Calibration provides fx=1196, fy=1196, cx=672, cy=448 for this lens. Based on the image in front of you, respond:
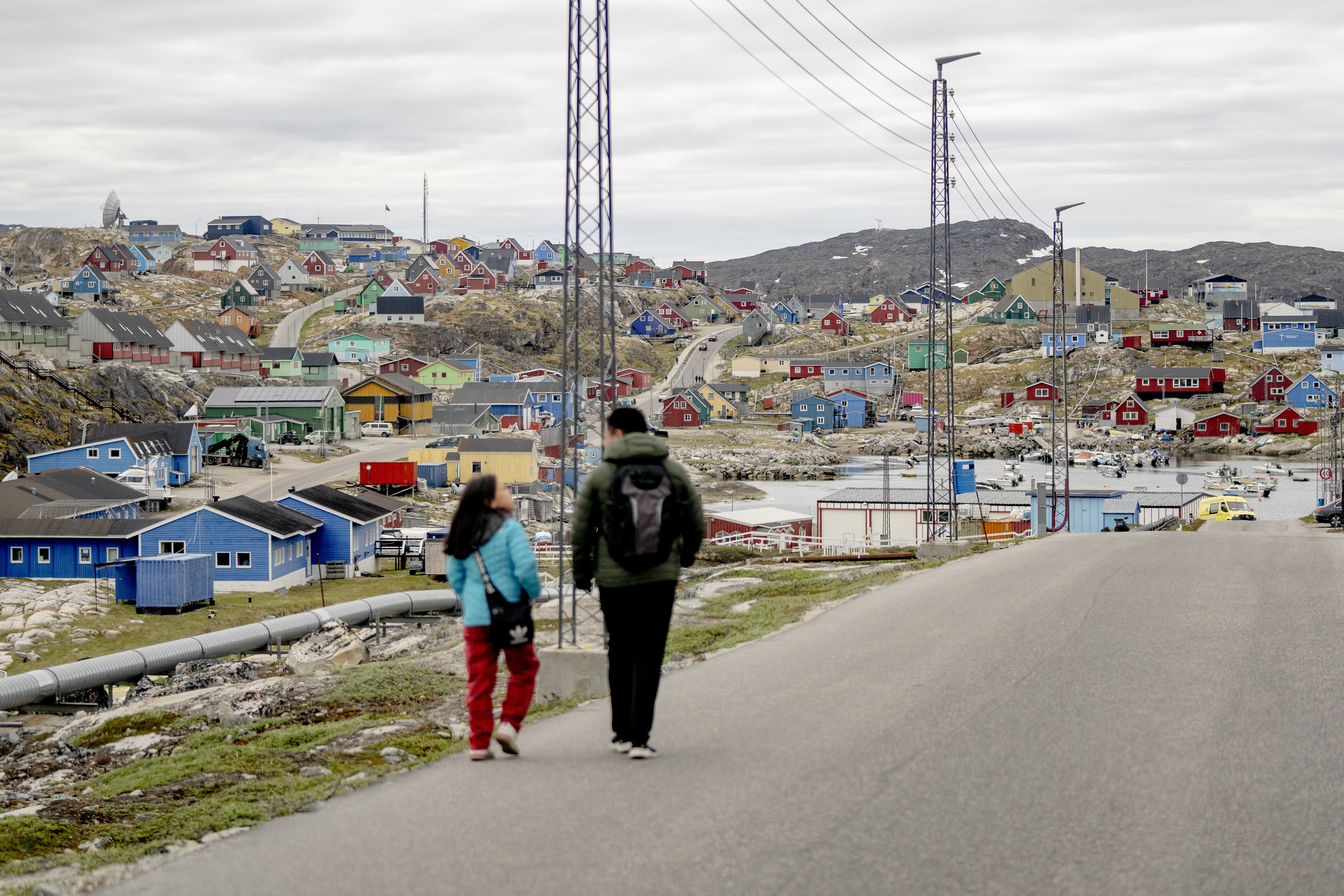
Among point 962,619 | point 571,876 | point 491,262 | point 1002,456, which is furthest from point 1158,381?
point 571,876

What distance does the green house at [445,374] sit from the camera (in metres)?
120

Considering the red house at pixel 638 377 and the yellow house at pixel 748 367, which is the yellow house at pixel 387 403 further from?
the yellow house at pixel 748 367

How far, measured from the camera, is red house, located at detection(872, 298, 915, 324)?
18738 cm

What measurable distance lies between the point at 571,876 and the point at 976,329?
159670 millimetres

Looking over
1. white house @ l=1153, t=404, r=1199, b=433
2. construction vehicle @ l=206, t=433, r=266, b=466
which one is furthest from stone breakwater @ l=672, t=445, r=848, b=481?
white house @ l=1153, t=404, r=1199, b=433

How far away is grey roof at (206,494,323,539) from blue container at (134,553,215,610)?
11.5ft

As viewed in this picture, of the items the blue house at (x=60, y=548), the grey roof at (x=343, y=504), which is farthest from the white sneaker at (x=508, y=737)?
the grey roof at (x=343, y=504)

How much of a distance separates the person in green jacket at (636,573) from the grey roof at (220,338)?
106 meters

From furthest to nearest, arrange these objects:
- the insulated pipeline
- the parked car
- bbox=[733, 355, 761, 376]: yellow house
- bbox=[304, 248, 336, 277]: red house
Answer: bbox=[304, 248, 336, 277]: red house < bbox=[733, 355, 761, 376]: yellow house < the parked car < the insulated pipeline

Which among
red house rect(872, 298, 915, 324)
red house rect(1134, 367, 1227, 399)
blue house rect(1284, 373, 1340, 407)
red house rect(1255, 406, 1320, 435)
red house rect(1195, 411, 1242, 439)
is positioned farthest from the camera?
red house rect(872, 298, 915, 324)

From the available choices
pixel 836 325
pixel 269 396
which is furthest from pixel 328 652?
pixel 836 325

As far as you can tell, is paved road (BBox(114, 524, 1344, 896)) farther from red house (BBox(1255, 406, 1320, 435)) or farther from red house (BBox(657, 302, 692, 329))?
red house (BBox(657, 302, 692, 329))

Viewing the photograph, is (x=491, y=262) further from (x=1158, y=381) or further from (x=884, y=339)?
(x=1158, y=381)

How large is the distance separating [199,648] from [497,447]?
4163 centimetres
